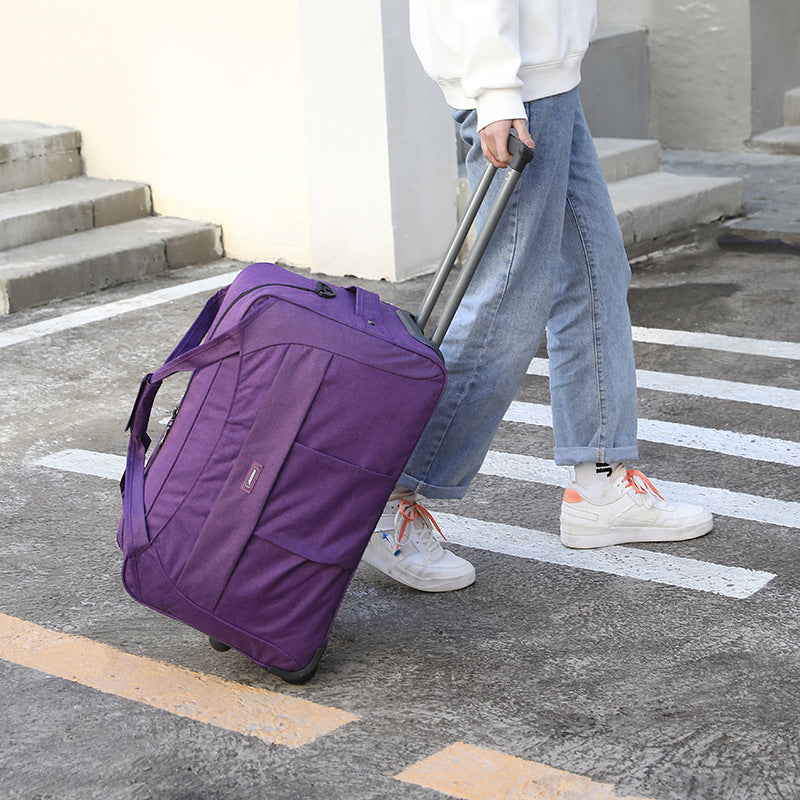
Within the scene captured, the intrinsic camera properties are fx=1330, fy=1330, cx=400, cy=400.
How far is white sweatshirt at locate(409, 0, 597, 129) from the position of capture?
2914mm

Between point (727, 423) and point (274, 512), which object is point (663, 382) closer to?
point (727, 423)

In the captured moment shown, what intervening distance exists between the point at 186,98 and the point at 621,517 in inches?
171

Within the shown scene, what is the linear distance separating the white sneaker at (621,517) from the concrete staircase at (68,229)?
361cm

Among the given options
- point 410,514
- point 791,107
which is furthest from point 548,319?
point 791,107

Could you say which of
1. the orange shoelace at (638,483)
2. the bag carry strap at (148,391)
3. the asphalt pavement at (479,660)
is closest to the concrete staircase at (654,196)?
the asphalt pavement at (479,660)

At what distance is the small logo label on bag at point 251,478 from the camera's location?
2615 mm

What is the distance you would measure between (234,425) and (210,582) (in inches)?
12.6

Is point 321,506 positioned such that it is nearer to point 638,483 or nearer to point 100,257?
point 638,483

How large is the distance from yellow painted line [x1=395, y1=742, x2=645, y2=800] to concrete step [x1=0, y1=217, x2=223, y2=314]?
4307 mm

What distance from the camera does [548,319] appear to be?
11.0ft

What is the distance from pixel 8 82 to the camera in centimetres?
785

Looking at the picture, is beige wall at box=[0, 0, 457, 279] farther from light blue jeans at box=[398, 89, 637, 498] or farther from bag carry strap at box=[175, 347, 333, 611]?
bag carry strap at box=[175, 347, 333, 611]

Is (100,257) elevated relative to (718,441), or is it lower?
elevated

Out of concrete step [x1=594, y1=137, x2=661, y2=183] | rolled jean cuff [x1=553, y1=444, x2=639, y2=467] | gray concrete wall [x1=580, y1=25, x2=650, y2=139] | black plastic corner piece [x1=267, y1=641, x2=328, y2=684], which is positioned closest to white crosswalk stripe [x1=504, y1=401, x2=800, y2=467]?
rolled jean cuff [x1=553, y1=444, x2=639, y2=467]
